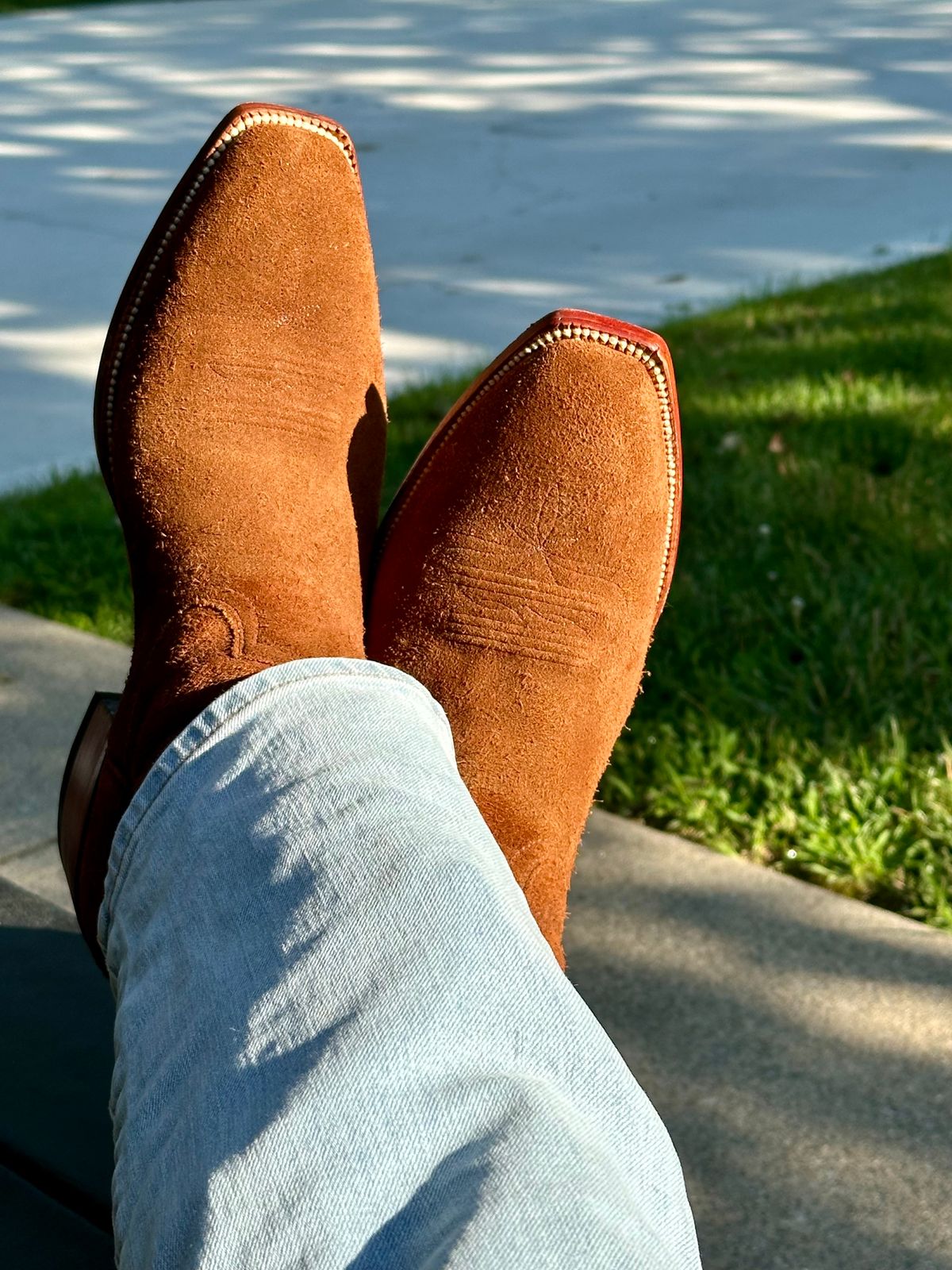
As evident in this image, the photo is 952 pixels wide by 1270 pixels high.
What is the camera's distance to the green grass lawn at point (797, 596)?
1.75 metres

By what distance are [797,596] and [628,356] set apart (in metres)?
0.87

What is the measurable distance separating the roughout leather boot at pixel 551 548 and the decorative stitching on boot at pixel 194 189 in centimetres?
33

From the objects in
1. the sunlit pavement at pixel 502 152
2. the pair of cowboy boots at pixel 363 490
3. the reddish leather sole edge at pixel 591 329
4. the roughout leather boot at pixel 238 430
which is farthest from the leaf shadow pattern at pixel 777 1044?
the sunlit pavement at pixel 502 152

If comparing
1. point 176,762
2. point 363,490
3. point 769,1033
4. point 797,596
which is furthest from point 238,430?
point 797,596

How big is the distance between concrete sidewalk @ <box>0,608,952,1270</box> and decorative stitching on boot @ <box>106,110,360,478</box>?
582 mm

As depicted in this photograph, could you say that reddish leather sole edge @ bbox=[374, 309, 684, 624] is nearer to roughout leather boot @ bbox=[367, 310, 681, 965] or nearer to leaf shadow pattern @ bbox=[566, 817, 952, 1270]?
roughout leather boot @ bbox=[367, 310, 681, 965]

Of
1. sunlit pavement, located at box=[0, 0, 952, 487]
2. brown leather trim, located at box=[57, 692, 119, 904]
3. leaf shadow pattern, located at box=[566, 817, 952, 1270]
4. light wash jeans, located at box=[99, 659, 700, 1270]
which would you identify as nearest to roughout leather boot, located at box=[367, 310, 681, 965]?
leaf shadow pattern, located at box=[566, 817, 952, 1270]

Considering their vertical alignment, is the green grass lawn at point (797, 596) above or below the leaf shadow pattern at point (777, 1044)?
above

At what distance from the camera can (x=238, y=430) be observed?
4.77 feet

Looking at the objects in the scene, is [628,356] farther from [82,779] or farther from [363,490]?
[82,779]

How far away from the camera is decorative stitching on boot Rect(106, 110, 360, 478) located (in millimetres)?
1481

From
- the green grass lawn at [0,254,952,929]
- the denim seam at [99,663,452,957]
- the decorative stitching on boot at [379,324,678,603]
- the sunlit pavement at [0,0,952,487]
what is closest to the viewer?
the denim seam at [99,663,452,957]

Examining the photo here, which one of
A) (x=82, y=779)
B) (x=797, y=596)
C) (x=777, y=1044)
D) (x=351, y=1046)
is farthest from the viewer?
(x=797, y=596)

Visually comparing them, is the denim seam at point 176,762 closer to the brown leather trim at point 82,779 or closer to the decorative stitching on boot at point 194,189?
the brown leather trim at point 82,779
